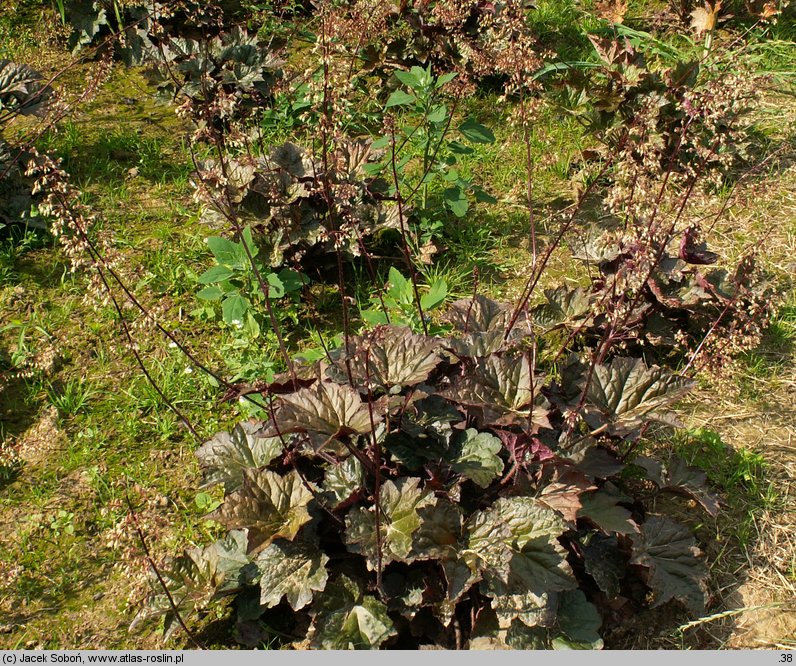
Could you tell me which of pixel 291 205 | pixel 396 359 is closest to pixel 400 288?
pixel 291 205

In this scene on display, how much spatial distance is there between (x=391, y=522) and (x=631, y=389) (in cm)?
100

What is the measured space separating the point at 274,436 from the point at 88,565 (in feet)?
2.90

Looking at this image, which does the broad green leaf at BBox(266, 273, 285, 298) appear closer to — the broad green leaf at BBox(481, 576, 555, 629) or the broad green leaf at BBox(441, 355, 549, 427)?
the broad green leaf at BBox(441, 355, 549, 427)

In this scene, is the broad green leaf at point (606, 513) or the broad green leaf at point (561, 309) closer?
the broad green leaf at point (606, 513)

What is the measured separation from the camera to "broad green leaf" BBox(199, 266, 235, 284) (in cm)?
361

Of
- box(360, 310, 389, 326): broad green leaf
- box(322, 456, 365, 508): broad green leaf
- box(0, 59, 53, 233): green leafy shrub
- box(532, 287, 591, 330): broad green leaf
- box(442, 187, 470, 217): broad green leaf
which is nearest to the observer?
box(322, 456, 365, 508): broad green leaf

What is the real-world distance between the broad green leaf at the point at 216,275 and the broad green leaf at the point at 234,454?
808 millimetres

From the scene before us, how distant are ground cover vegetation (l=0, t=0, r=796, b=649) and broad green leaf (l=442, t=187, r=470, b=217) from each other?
2 centimetres

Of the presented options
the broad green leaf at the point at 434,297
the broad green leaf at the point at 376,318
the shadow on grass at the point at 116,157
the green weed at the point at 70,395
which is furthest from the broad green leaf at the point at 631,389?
the shadow on grass at the point at 116,157

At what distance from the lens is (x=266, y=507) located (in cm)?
278

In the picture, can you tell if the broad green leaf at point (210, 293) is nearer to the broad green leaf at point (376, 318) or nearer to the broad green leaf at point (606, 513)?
the broad green leaf at point (376, 318)

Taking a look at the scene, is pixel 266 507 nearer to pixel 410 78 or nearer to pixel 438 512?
pixel 438 512

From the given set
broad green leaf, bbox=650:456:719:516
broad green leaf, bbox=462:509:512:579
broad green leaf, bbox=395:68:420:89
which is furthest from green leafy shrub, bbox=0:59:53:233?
broad green leaf, bbox=650:456:719:516

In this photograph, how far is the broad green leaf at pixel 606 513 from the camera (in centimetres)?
272
